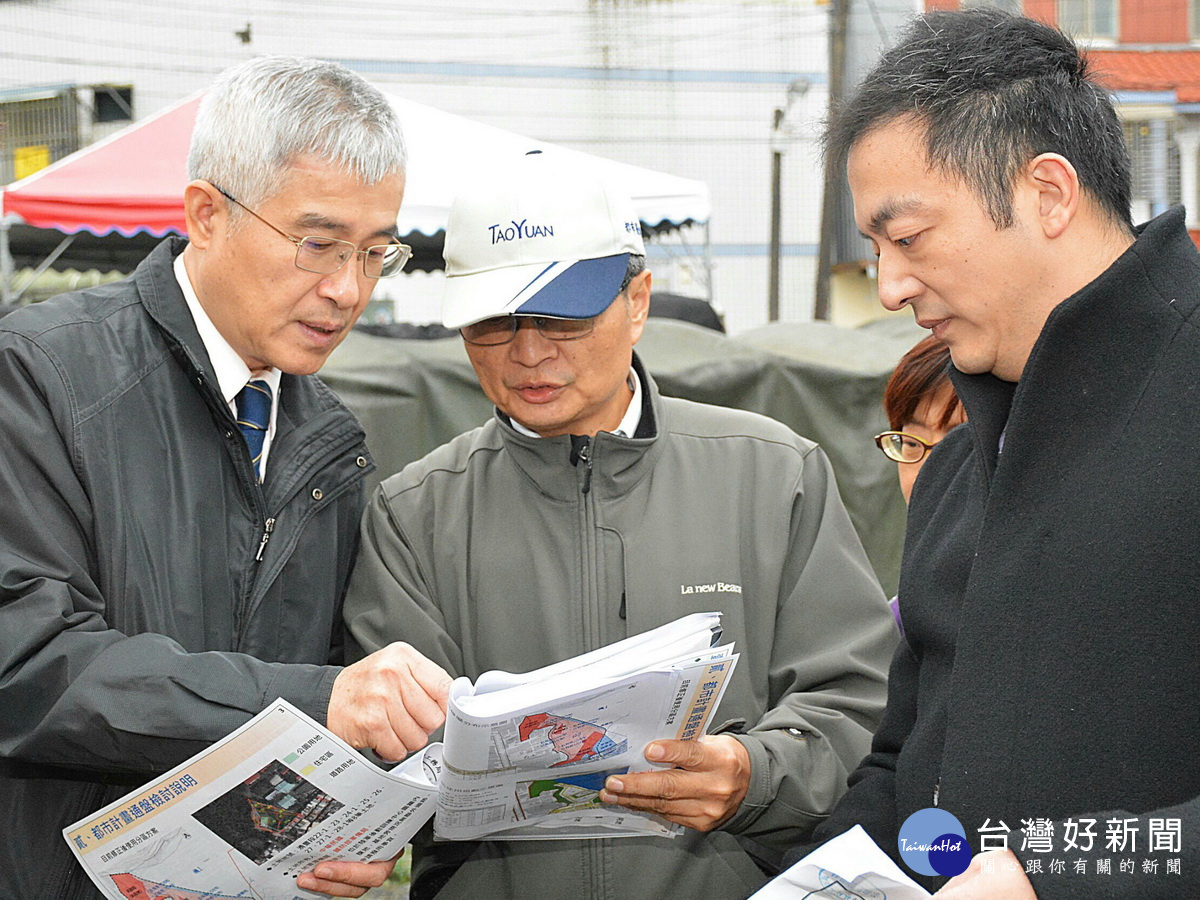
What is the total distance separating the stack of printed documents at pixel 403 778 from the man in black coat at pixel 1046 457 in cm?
41

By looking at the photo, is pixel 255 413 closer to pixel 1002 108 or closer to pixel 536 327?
pixel 536 327

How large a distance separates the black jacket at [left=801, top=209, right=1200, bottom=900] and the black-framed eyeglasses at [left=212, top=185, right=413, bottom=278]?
1.29m

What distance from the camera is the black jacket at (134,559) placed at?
6.30 feet

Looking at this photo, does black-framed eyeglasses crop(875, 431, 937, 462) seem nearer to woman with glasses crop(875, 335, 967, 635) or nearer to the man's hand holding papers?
woman with glasses crop(875, 335, 967, 635)

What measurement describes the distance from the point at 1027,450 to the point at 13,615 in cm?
154

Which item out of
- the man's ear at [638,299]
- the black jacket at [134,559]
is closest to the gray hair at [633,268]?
the man's ear at [638,299]

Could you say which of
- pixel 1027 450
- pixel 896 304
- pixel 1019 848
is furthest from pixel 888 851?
pixel 896 304

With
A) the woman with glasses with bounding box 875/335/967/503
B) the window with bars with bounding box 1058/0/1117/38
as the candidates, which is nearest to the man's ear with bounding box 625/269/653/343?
the woman with glasses with bounding box 875/335/967/503

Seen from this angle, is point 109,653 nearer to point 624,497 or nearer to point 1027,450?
point 624,497

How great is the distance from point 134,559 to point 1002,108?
5.10 feet

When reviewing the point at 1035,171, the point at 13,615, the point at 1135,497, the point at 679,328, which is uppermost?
the point at 1035,171

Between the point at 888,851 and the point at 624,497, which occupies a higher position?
the point at 624,497

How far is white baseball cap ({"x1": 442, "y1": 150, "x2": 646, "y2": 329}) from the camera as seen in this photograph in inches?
92.9

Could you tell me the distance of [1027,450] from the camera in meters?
1.67
